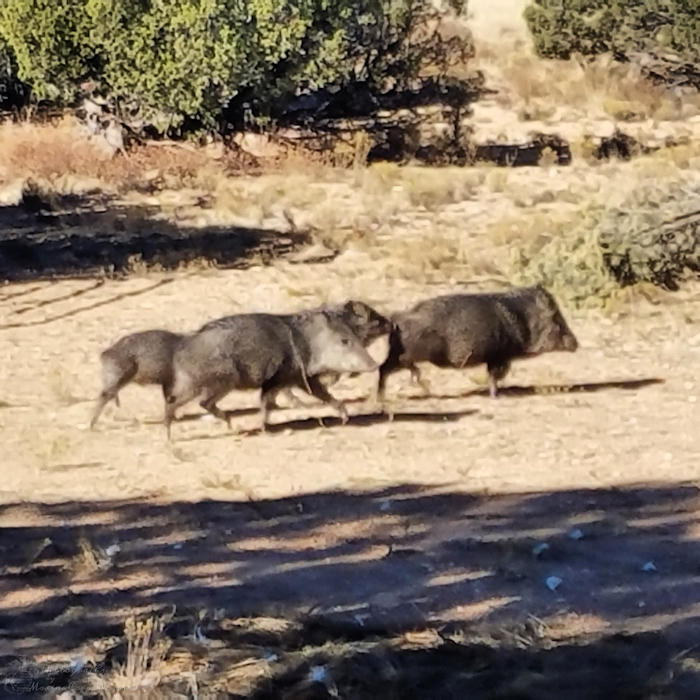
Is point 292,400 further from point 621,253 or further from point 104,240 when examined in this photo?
point 104,240

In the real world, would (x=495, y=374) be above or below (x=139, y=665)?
below

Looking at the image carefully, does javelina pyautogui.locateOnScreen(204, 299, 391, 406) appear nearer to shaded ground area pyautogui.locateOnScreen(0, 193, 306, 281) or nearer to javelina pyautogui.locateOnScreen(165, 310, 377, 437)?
javelina pyautogui.locateOnScreen(165, 310, 377, 437)

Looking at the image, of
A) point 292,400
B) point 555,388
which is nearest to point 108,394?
point 292,400

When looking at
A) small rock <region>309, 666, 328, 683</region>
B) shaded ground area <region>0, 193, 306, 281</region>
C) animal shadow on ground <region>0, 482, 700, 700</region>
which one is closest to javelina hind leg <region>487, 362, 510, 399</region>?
animal shadow on ground <region>0, 482, 700, 700</region>

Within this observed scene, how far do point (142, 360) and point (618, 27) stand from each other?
49.0 feet

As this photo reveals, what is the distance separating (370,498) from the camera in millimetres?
8641

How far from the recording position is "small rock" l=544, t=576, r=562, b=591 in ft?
22.5

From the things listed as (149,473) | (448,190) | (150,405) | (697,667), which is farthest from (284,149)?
(697,667)

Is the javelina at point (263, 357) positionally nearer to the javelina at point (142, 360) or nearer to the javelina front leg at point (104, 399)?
the javelina at point (142, 360)

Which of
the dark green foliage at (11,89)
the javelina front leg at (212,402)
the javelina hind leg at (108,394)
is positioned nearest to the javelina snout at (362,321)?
the javelina front leg at (212,402)

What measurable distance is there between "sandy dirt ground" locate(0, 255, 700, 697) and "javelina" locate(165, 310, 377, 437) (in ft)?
1.13

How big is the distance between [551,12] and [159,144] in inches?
263

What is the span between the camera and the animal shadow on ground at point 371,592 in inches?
203

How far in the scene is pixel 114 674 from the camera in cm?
501
